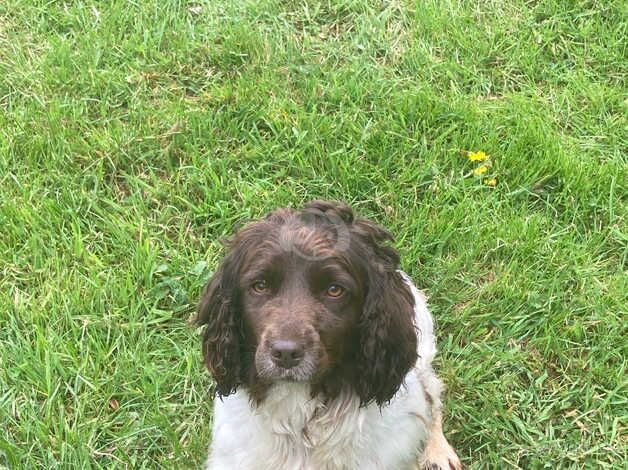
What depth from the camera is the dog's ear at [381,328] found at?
119 inches

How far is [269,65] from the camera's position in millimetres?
5180

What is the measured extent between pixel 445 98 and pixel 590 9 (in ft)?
4.11

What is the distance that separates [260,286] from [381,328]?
18.0 inches

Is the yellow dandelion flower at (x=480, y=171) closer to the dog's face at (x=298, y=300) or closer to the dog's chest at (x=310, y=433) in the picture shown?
the dog's chest at (x=310, y=433)

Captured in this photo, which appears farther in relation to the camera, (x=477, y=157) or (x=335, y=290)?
(x=477, y=157)

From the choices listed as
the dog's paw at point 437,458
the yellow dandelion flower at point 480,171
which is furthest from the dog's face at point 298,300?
the yellow dandelion flower at point 480,171

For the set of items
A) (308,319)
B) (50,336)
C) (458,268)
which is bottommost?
(50,336)

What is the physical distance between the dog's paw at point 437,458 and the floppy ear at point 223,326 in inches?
40.2

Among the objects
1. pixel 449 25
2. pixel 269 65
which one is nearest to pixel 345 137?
pixel 269 65

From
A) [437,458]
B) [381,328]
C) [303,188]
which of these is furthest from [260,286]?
[303,188]

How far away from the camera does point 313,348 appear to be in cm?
282

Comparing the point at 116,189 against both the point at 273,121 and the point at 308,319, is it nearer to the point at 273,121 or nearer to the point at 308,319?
the point at 273,121

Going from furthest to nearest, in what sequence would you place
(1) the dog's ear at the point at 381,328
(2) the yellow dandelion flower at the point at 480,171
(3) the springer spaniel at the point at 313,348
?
(2) the yellow dandelion flower at the point at 480,171 < (1) the dog's ear at the point at 381,328 < (3) the springer spaniel at the point at 313,348

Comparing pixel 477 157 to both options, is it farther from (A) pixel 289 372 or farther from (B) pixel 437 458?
(A) pixel 289 372
